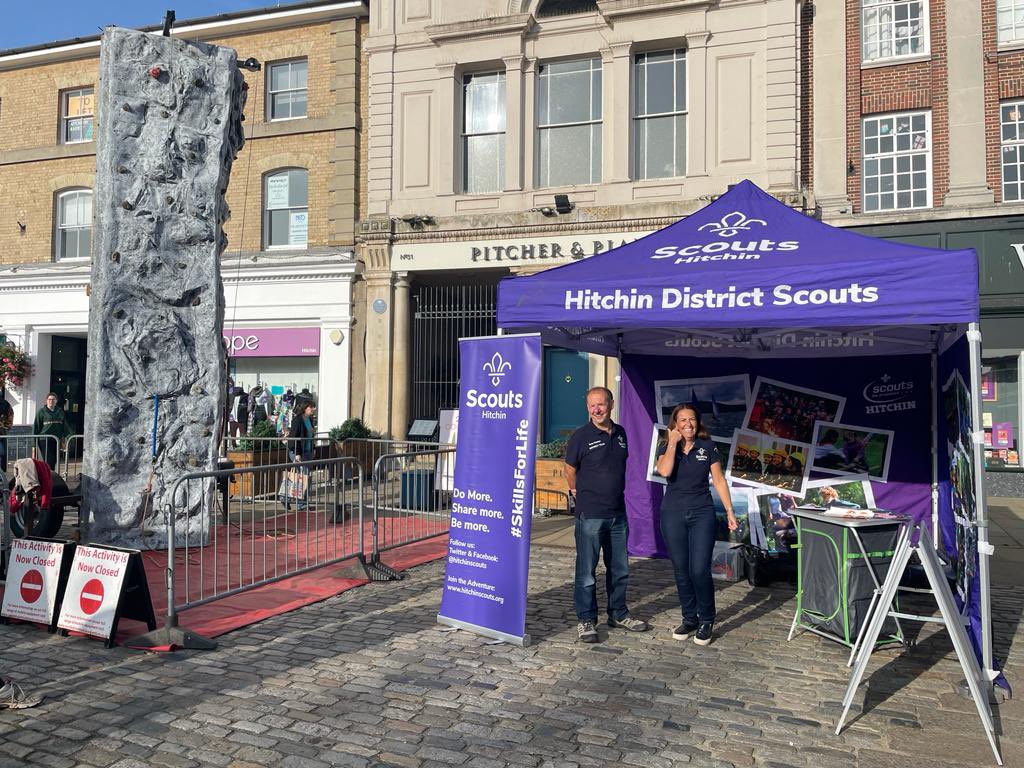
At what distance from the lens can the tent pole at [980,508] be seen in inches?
187

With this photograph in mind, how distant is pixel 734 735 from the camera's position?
13.9ft

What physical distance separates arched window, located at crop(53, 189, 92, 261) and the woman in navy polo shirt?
18.9 meters

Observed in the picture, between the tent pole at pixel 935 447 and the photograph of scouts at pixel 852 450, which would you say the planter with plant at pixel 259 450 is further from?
the tent pole at pixel 935 447

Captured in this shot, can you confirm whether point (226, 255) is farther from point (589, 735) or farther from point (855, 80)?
point (589, 735)

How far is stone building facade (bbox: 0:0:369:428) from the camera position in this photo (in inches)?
695

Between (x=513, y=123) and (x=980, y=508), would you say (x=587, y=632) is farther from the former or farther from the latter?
(x=513, y=123)

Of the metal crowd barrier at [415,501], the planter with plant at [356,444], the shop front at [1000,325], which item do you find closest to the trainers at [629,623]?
the metal crowd barrier at [415,501]

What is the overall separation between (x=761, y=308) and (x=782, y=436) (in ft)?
9.17

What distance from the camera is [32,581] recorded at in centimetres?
615

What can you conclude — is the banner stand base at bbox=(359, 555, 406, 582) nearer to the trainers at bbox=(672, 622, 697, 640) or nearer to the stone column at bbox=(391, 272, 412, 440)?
the trainers at bbox=(672, 622, 697, 640)

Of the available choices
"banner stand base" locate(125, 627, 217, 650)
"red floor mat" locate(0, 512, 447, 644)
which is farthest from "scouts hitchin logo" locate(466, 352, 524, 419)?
"banner stand base" locate(125, 627, 217, 650)

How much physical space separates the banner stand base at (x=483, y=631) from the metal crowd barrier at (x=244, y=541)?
Result: 1.85 m

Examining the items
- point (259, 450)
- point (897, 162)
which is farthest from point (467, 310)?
point (897, 162)

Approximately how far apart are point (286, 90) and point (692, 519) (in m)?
16.3
